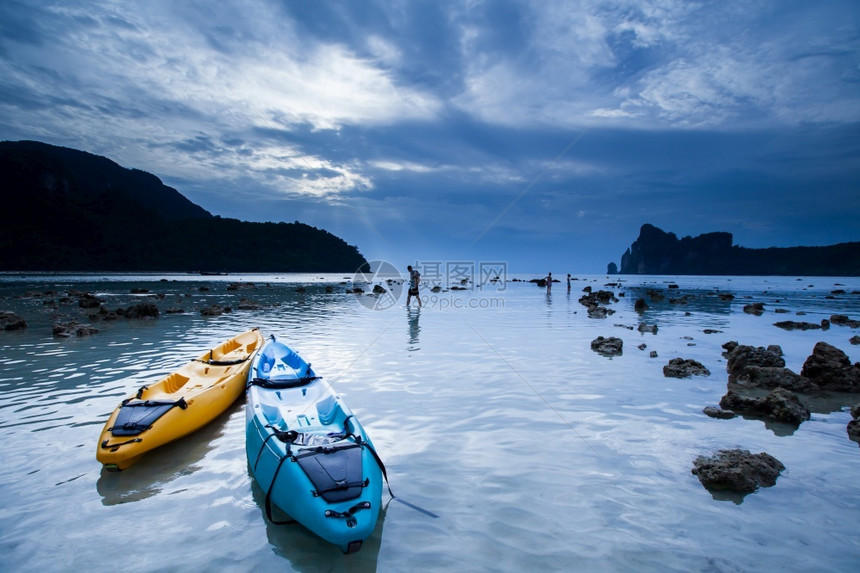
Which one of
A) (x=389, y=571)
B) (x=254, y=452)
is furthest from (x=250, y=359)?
(x=389, y=571)

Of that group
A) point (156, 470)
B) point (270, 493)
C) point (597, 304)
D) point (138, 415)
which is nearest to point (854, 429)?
point (270, 493)

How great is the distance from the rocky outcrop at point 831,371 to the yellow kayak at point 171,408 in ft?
48.6

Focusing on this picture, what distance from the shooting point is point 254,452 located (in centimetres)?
630

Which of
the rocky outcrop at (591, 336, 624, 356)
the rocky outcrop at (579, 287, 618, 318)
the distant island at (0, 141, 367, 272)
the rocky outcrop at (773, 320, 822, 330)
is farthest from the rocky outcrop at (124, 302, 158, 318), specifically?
the distant island at (0, 141, 367, 272)

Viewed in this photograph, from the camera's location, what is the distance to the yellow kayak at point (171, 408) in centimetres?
641

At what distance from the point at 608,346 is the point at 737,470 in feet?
33.4

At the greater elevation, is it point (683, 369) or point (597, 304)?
point (597, 304)

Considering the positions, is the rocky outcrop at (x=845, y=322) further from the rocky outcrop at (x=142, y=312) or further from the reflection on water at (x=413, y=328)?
the rocky outcrop at (x=142, y=312)

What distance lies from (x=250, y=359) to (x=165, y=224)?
568 ft

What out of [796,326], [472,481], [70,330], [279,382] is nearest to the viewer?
[472,481]

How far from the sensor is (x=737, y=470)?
20.0ft

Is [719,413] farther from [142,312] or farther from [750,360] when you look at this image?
[142,312]

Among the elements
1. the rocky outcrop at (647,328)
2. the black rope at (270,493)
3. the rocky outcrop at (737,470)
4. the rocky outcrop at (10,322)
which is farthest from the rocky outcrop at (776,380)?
the rocky outcrop at (10,322)

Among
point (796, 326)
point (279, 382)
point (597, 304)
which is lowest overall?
point (796, 326)
